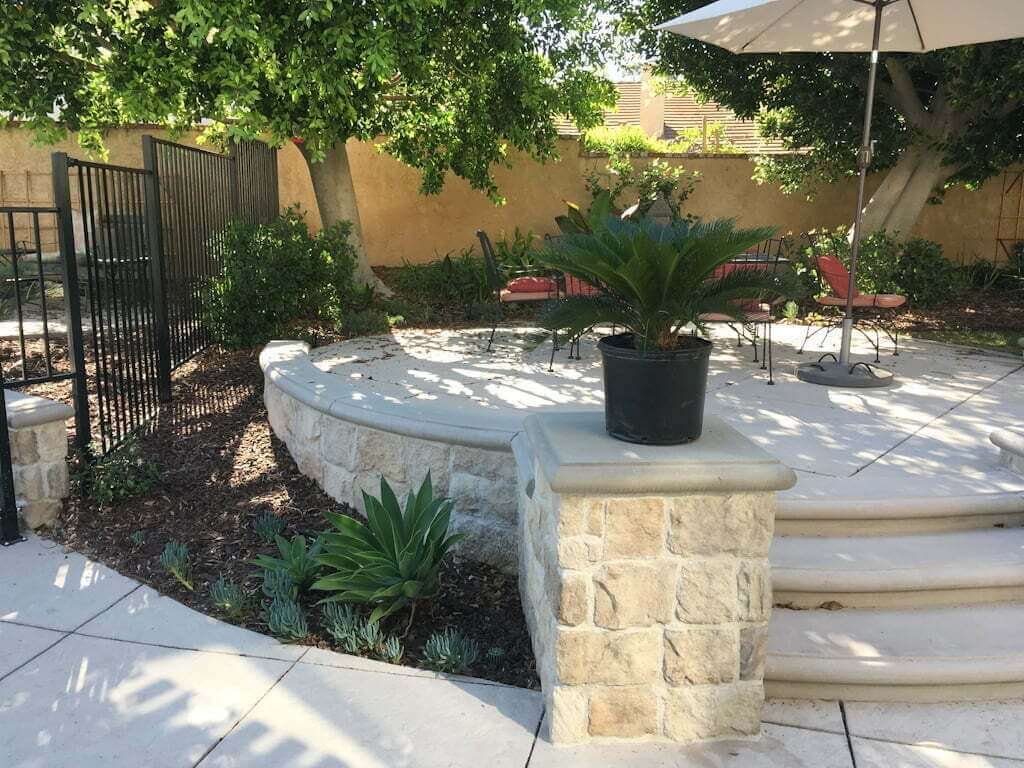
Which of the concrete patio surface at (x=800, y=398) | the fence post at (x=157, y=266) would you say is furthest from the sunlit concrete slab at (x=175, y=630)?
the fence post at (x=157, y=266)

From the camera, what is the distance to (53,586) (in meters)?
3.50

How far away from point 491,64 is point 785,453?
5.20 m

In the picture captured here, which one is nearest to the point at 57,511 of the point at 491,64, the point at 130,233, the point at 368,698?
the point at 130,233

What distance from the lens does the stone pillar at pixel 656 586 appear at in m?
2.46

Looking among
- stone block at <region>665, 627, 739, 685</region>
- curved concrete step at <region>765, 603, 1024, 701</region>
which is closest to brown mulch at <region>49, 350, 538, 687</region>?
stone block at <region>665, 627, 739, 685</region>

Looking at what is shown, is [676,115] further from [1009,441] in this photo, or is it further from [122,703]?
[122,703]

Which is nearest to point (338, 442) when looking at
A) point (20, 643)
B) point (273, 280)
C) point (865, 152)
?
point (20, 643)

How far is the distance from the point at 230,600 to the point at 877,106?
31.3 feet

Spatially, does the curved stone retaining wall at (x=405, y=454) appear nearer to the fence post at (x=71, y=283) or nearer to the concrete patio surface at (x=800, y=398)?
the concrete patio surface at (x=800, y=398)

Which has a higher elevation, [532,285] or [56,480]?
[532,285]

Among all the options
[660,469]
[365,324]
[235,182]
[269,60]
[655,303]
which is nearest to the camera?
[660,469]

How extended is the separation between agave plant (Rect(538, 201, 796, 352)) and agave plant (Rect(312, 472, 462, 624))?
108 centimetres

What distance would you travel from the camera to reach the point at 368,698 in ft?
8.98

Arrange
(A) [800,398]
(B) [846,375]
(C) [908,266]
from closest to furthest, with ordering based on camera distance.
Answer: (A) [800,398] → (B) [846,375] → (C) [908,266]
